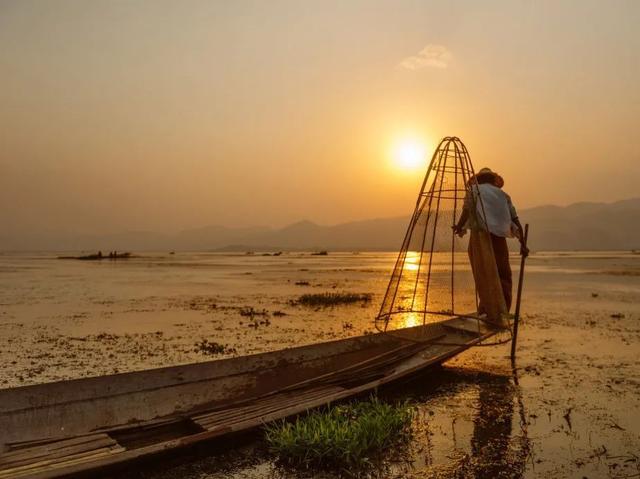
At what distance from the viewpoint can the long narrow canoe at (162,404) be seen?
4426 millimetres

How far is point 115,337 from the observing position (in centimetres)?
1195

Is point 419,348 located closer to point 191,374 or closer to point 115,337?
point 191,374

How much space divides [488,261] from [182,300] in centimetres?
1430

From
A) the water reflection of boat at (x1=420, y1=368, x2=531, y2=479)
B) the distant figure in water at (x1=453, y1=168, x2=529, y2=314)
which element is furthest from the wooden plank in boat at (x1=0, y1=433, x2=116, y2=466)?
the distant figure in water at (x1=453, y1=168, x2=529, y2=314)

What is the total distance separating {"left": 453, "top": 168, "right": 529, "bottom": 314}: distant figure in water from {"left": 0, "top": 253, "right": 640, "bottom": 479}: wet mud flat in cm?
184

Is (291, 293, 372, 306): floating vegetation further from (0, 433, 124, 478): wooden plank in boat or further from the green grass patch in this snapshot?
(0, 433, 124, 478): wooden plank in boat

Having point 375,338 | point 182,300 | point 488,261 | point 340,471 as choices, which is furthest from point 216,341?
point 182,300

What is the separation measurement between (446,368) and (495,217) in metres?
2.74

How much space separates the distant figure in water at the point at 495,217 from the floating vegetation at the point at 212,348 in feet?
16.7

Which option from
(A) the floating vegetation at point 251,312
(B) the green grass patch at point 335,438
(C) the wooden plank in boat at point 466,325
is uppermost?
(C) the wooden plank in boat at point 466,325

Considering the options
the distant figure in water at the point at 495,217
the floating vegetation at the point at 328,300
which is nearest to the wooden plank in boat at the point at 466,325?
the distant figure in water at the point at 495,217

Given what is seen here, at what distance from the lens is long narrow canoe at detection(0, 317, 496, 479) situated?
14.5ft

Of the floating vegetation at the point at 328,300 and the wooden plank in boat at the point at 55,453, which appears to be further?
the floating vegetation at the point at 328,300

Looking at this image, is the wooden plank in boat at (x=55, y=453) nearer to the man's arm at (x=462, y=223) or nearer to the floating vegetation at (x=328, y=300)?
the man's arm at (x=462, y=223)
